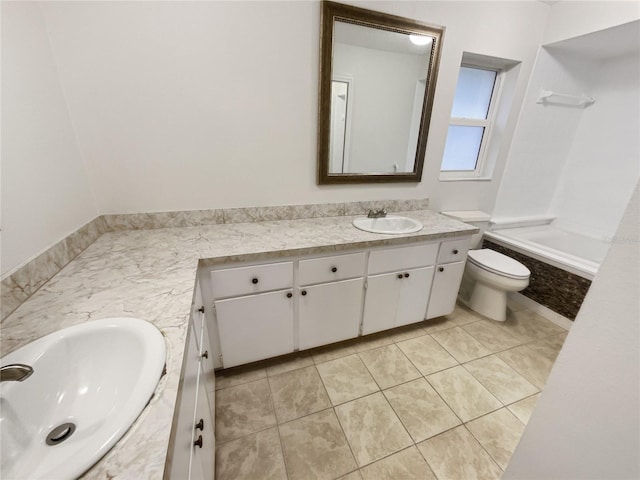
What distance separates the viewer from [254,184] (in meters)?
1.61

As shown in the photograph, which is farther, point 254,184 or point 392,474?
point 254,184

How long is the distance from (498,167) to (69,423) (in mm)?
2842

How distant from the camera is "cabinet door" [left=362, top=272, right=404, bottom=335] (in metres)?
1.61

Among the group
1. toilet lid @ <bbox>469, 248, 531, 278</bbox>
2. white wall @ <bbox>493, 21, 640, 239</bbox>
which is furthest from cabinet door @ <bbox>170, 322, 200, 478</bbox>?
white wall @ <bbox>493, 21, 640, 239</bbox>

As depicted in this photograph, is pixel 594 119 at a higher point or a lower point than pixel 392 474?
higher

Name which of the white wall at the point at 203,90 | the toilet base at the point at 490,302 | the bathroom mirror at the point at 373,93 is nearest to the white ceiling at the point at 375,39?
the bathroom mirror at the point at 373,93

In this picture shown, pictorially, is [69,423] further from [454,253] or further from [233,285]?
[454,253]

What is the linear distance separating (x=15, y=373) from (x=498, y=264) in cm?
245

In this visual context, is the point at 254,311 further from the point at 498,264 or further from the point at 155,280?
the point at 498,264

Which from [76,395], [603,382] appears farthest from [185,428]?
[603,382]

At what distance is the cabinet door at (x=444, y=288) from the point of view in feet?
5.85

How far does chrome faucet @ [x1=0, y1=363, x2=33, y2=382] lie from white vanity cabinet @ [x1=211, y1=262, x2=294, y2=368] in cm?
73

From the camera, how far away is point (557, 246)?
8.30ft

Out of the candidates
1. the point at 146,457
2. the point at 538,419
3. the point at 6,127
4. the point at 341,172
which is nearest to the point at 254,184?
the point at 341,172
